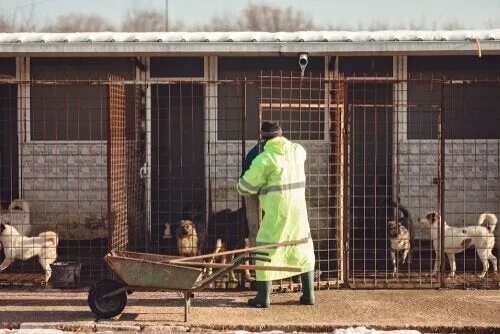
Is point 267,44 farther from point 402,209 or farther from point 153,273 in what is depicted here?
point 153,273

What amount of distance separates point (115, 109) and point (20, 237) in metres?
2.12

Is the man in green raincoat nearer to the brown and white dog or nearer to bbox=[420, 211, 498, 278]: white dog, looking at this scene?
the brown and white dog

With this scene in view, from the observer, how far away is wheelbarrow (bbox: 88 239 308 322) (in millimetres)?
8344

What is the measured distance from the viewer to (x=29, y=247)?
1082 centimetres

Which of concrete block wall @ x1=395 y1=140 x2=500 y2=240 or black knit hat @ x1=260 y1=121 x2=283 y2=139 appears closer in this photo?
black knit hat @ x1=260 y1=121 x2=283 y2=139

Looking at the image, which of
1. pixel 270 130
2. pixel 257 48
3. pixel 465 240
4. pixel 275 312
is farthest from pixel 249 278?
pixel 257 48

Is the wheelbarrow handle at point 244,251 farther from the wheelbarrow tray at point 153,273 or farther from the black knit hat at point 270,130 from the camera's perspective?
the black knit hat at point 270,130

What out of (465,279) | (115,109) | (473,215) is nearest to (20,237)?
(115,109)

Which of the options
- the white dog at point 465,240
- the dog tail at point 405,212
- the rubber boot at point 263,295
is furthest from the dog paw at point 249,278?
the dog tail at point 405,212

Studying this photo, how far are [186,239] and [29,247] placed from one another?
2027 millimetres

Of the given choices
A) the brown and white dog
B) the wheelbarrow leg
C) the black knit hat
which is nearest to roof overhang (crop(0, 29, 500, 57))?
the brown and white dog

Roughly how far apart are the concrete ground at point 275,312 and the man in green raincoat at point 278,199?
52 cm

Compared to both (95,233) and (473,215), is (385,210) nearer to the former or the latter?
(473,215)

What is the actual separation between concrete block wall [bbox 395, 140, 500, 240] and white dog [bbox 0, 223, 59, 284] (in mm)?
5409
